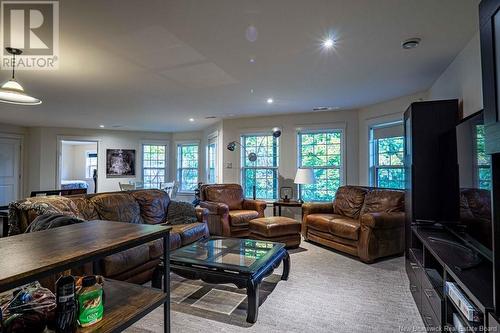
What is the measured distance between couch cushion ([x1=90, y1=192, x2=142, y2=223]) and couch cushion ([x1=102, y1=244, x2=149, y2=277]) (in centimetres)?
87

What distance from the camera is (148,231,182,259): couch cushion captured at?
299 cm

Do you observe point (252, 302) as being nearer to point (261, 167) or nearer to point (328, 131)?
point (261, 167)

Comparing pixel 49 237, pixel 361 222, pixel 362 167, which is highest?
pixel 362 167

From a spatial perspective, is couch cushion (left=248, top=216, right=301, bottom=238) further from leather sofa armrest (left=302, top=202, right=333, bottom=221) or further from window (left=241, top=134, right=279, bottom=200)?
window (left=241, top=134, right=279, bottom=200)

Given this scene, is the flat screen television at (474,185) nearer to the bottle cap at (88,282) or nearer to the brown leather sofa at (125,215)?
the bottle cap at (88,282)

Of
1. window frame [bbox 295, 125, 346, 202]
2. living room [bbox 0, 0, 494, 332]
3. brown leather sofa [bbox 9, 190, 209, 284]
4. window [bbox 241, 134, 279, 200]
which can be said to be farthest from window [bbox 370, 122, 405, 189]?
brown leather sofa [bbox 9, 190, 209, 284]

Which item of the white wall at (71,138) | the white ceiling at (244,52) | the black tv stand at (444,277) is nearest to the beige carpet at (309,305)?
the black tv stand at (444,277)

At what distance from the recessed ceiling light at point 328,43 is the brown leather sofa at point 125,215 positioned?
268 cm

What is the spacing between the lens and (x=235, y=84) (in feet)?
12.6

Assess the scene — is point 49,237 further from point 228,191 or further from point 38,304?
point 228,191

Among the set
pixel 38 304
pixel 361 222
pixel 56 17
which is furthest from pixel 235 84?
pixel 38 304

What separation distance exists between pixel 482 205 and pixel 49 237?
2603 mm

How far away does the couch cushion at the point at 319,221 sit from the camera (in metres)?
4.21

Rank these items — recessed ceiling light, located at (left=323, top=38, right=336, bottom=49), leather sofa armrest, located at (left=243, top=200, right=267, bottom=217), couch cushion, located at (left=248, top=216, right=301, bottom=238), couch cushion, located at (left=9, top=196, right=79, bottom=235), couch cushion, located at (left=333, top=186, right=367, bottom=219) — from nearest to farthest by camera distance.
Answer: recessed ceiling light, located at (left=323, top=38, right=336, bottom=49), couch cushion, located at (left=9, top=196, right=79, bottom=235), couch cushion, located at (left=248, top=216, right=301, bottom=238), couch cushion, located at (left=333, top=186, right=367, bottom=219), leather sofa armrest, located at (left=243, top=200, right=267, bottom=217)
